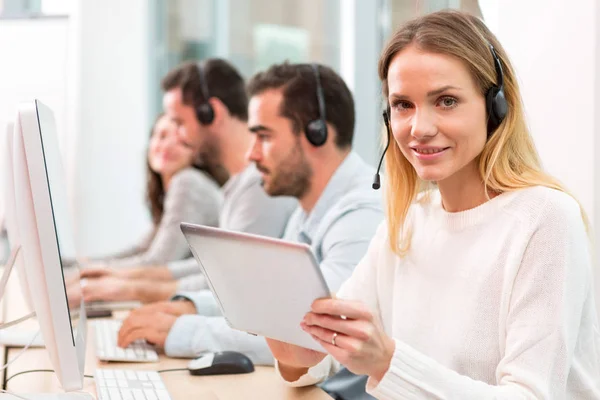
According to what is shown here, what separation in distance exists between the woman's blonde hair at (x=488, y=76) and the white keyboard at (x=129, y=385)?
0.64m

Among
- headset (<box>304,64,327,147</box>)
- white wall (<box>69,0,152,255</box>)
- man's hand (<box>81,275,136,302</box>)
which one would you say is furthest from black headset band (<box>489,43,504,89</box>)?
white wall (<box>69,0,152,255</box>)

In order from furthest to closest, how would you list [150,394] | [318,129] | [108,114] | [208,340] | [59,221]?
[108,114], [318,129], [208,340], [150,394], [59,221]

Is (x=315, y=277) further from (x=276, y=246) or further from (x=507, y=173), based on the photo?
(x=507, y=173)

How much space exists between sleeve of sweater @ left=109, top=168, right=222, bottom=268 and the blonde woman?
1.52 meters

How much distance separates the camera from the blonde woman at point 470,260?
1104 mm

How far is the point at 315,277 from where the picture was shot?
101 cm

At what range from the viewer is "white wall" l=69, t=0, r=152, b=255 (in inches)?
167

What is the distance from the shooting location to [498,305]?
A: 124cm

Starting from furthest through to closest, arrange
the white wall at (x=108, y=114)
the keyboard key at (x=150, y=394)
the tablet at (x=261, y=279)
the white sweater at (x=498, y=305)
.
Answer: the white wall at (x=108, y=114) < the keyboard key at (x=150, y=394) < the white sweater at (x=498, y=305) < the tablet at (x=261, y=279)

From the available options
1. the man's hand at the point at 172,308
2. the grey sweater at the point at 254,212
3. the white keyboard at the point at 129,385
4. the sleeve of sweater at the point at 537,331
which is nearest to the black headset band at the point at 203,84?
the grey sweater at the point at 254,212

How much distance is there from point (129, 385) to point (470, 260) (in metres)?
0.61

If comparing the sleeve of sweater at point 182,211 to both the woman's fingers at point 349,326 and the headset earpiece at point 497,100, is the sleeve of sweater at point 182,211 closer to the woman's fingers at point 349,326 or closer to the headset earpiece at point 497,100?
the headset earpiece at point 497,100

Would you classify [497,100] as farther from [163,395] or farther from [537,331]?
[163,395]

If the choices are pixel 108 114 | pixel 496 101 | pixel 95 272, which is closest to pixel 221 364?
pixel 496 101
